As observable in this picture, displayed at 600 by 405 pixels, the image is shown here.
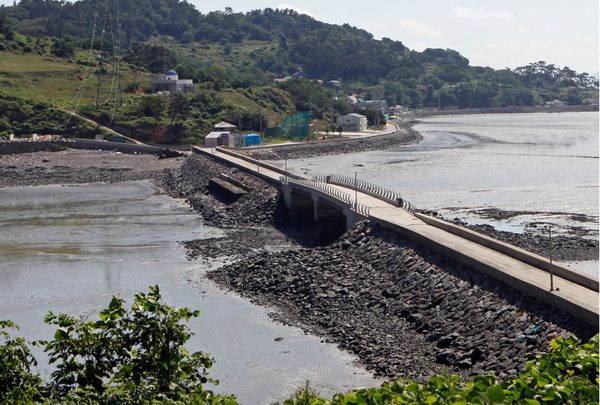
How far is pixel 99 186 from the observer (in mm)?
69062

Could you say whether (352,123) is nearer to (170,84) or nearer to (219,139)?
(170,84)

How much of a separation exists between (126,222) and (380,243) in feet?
69.1

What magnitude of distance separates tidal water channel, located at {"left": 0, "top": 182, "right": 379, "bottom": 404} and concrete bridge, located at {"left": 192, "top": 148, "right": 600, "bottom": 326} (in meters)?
5.96

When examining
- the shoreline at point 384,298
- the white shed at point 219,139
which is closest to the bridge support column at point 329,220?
the shoreline at point 384,298

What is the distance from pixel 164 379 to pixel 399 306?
1797 centimetres

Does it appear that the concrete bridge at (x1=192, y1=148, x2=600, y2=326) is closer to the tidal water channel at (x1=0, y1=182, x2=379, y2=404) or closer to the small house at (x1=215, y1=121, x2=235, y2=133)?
the tidal water channel at (x1=0, y1=182, x2=379, y2=404)

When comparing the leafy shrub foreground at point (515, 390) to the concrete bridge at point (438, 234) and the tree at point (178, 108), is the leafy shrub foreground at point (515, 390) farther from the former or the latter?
the tree at point (178, 108)

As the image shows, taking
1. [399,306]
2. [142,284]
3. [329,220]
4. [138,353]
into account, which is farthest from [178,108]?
[138,353]

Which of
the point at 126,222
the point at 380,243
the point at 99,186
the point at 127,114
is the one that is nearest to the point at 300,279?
the point at 380,243

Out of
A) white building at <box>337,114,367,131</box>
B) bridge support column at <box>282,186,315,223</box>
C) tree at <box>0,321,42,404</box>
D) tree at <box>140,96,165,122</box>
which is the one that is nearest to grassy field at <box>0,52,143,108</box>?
tree at <box>140,96,165,122</box>

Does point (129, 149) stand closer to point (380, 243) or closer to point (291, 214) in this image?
point (291, 214)

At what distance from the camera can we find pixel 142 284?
107 ft

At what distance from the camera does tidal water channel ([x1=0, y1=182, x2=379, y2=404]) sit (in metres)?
22.2

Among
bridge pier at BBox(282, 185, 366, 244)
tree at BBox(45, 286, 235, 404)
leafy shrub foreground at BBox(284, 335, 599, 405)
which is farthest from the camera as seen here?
bridge pier at BBox(282, 185, 366, 244)
